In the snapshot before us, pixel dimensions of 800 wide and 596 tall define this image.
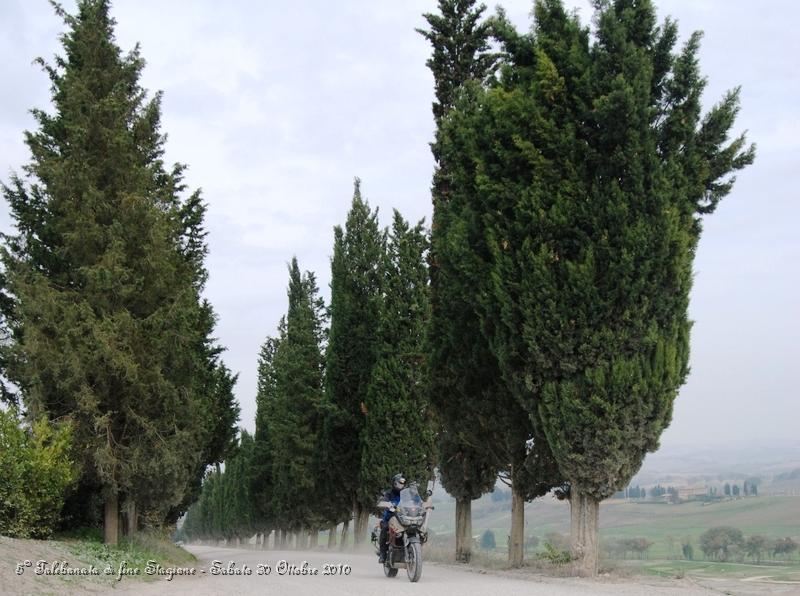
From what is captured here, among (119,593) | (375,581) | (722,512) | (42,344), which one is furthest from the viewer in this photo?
(722,512)

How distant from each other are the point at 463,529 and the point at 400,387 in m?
8.38

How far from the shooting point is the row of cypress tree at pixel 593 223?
14.3 m

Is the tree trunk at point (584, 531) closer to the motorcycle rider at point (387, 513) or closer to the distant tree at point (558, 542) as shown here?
the distant tree at point (558, 542)

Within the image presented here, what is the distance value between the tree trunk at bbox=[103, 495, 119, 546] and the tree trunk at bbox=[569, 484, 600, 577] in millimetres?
9847

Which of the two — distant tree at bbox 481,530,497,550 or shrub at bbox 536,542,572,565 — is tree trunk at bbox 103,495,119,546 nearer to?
shrub at bbox 536,542,572,565

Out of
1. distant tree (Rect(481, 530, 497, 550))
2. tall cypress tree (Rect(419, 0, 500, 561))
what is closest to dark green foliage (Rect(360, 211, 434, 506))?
distant tree (Rect(481, 530, 497, 550))

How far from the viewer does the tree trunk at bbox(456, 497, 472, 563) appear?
2056 cm

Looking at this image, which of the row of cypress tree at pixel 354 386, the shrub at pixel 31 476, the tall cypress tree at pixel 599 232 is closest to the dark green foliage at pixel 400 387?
the row of cypress tree at pixel 354 386

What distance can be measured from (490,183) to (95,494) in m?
11.9

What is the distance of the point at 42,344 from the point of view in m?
16.1

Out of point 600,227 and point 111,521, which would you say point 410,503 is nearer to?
point 600,227

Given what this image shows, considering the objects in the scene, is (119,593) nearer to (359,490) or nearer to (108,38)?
(108,38)

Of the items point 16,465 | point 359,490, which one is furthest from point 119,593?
point 359,490

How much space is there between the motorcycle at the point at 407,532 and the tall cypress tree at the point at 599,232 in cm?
289
